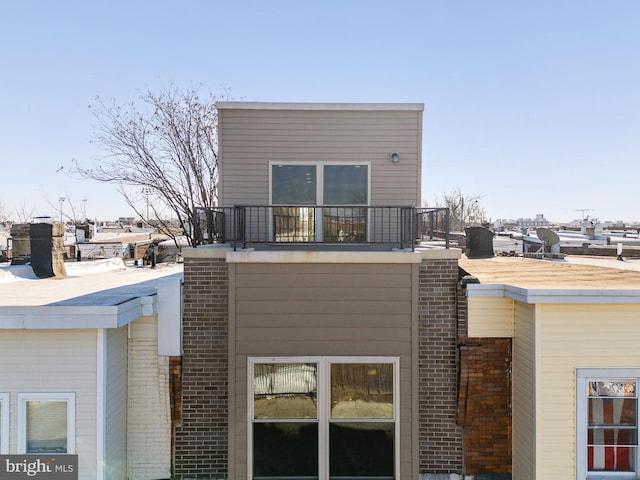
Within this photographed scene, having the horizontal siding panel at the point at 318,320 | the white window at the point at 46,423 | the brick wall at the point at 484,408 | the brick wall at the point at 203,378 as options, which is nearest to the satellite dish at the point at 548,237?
the brick wall at the point at 484,408

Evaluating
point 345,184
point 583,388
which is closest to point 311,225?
point 345,184

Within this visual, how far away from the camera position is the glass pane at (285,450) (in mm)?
5645

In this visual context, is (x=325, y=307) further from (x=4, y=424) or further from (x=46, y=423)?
(x=4, y=424)

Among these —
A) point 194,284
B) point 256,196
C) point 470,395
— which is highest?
point 256,196

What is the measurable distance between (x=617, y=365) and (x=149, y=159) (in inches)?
608

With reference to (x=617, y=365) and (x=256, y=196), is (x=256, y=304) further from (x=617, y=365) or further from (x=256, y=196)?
(x=617, y=365)

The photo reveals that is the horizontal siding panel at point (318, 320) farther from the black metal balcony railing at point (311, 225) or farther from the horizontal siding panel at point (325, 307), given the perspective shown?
the black metal balcony railing at point (311, 225)

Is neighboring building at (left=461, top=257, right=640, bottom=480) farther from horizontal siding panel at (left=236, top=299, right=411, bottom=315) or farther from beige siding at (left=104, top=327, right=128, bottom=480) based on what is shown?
beige siding at (left=104, top=327, right=128, bottom=480)

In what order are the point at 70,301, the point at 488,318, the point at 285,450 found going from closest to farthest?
the point at 70,301, the point at 285,450, the point at 488,318

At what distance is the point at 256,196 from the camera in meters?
7.11

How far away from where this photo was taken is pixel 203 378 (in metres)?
5.90

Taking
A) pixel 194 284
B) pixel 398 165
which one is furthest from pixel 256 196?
pixel 398 165

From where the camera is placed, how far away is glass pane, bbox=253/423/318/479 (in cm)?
564

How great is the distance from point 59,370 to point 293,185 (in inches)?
170
